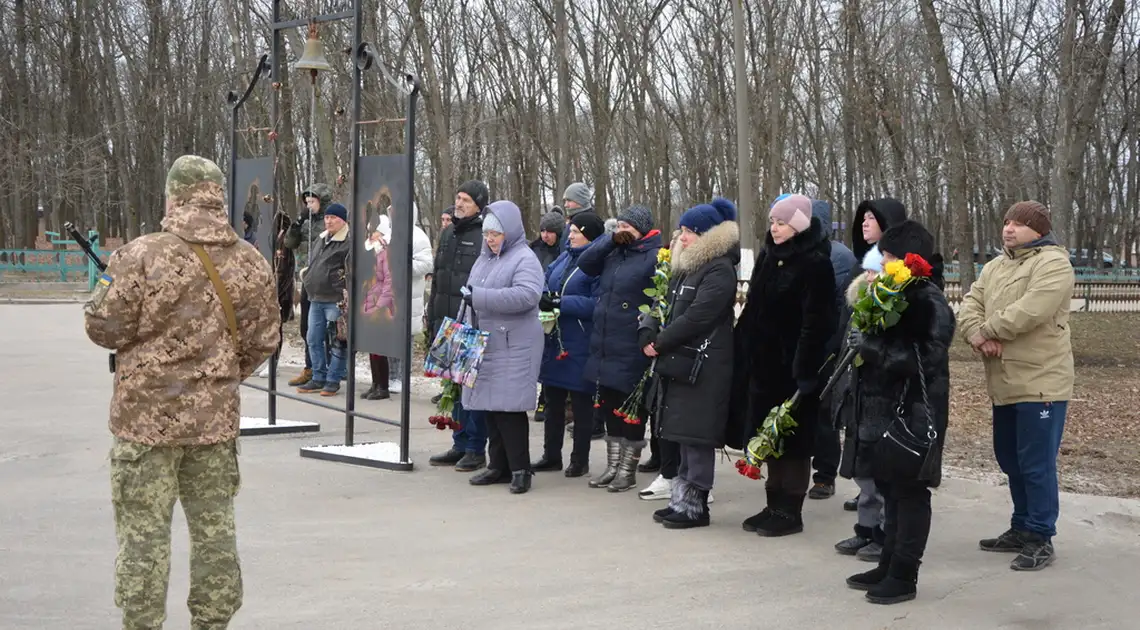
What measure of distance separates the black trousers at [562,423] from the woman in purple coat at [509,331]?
0.61 m

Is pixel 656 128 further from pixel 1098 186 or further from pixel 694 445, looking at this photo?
pixel 694 445

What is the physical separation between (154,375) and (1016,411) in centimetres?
435

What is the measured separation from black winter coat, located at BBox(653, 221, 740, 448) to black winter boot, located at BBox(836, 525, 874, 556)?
933 mm

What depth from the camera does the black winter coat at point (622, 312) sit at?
783 cm

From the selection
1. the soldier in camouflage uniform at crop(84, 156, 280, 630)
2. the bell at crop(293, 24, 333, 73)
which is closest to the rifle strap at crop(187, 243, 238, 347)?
the soldier in camouflage uniform at crop(84, 156, 280, 630)

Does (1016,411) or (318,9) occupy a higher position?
(318,9)


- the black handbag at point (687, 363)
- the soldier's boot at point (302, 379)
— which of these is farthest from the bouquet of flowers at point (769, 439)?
the soldier's boot at point (302, 379)

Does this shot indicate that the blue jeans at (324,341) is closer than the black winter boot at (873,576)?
No

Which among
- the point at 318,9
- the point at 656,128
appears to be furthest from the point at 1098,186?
the point at 318,9

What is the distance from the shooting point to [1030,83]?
2819 centimetres

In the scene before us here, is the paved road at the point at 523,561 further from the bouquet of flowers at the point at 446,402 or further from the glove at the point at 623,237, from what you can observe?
the glove at the point at 623,237

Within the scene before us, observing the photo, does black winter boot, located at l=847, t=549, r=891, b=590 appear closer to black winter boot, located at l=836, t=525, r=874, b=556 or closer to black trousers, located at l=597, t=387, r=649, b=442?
black winter boot, located at l=836, t=525, r=874, b=556

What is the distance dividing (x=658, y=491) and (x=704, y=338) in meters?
1.35

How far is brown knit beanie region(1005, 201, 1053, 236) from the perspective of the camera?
6367 mm
